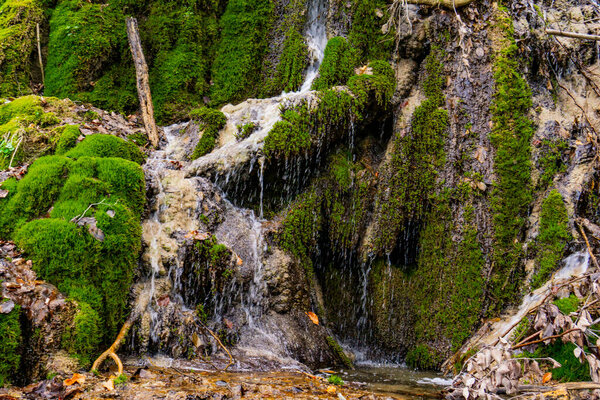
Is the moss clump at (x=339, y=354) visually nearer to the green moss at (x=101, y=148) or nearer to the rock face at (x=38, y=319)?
the rock face at (x=38, y=319)

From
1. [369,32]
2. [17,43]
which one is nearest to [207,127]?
[369,32]

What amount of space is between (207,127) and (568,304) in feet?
18.8

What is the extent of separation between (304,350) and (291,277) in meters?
1.07

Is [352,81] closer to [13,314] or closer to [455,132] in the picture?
[455,132]

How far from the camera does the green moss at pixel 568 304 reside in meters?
3.98

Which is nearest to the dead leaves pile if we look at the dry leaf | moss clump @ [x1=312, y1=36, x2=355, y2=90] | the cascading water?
the cascading water

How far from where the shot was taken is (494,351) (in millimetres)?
3293

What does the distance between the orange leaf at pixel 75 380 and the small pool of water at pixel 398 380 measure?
280 centimetres

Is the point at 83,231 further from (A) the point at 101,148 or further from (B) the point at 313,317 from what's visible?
(B) the point at 313,317

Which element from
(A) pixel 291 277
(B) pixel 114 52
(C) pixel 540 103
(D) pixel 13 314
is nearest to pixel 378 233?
(A) pixel 291 277

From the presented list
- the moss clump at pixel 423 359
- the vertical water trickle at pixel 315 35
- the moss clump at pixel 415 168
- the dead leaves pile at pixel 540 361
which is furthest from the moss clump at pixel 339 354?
the vertical water trickle at pixel 315 35

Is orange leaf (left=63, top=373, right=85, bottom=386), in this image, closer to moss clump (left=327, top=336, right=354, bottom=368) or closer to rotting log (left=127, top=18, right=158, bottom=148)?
moss clump (left=327, top=336, right=354, bottom=368)

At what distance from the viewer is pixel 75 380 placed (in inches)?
137

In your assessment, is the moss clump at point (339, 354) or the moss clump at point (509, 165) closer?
the moss clump at point (339, 354)
